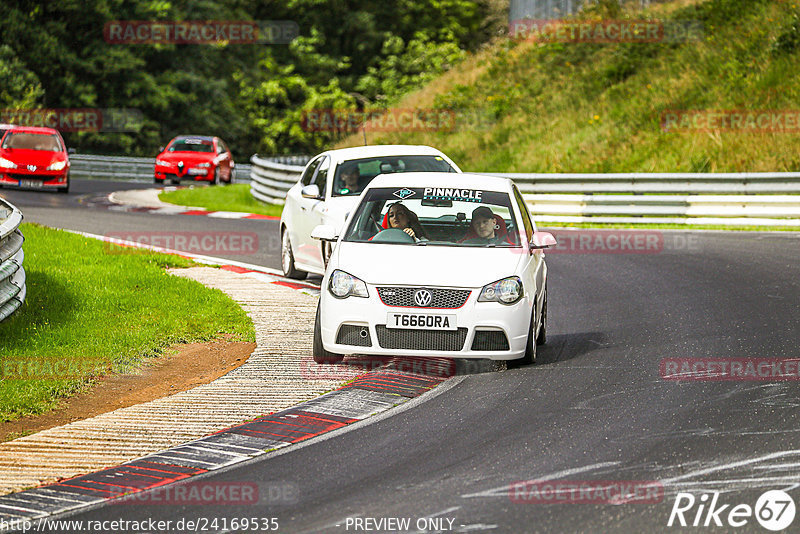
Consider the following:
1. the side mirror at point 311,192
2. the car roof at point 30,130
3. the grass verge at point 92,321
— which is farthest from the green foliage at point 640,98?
the grass verge at point 92,321

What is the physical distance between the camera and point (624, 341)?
10.5m

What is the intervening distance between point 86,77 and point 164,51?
457 cm

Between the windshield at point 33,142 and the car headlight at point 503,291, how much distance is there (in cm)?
2316

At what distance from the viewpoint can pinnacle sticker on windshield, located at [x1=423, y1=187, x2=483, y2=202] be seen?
1037cm

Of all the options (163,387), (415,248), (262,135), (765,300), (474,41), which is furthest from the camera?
(474,41)

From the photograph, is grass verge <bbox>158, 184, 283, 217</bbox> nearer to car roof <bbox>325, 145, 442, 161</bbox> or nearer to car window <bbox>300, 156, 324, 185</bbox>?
car window <bbox>300, 156, 324, 185</bbox>

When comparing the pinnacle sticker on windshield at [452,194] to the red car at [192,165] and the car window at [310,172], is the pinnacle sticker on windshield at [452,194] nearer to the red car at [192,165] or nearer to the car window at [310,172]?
the car window at [310,172]

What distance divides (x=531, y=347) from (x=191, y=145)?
2864cm

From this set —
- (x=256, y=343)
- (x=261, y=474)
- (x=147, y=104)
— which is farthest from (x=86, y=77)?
(x=261, y=474)

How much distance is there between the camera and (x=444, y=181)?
1059cm

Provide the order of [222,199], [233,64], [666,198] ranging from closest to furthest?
[666,198], [222,199], [233,64]

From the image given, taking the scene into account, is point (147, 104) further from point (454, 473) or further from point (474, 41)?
point (454, 473)

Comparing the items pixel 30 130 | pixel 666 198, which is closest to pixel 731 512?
pixel 666 198

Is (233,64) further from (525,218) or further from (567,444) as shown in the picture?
(567,444)
